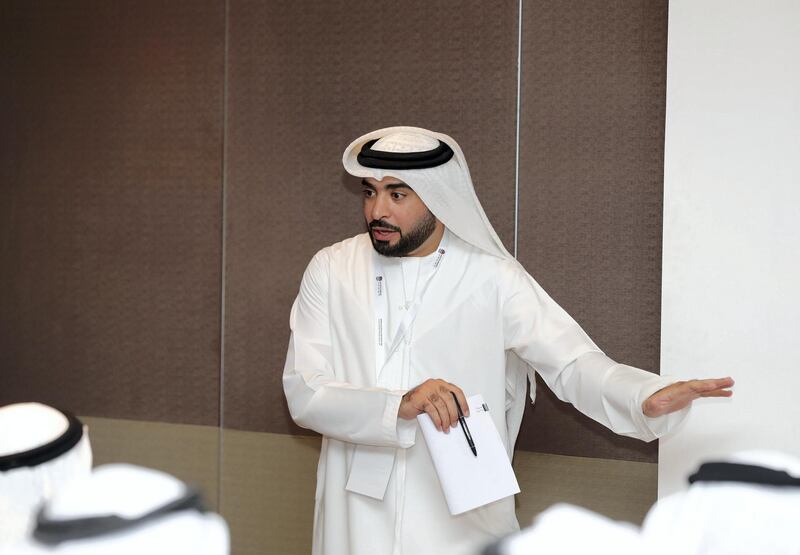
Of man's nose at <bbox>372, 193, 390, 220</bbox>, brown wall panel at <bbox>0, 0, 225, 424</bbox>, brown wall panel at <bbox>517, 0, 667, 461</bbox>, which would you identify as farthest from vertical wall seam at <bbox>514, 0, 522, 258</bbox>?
brown wall panel at <bbox>0, 0, 225, 424</bbox>

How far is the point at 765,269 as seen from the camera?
3.13 metres

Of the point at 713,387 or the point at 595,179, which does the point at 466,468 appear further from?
the point at 595,179

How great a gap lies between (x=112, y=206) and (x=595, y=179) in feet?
6.89

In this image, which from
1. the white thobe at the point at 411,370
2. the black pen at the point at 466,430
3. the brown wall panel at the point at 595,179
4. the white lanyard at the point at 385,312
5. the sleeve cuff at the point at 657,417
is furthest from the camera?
the brown wall panel at the point at 595,179

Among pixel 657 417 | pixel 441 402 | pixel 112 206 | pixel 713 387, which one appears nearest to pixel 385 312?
pixel 441 402

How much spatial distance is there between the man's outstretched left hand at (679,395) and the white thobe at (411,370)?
222mm

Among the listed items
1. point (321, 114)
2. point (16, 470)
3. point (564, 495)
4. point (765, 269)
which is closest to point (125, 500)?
point (16, 470)

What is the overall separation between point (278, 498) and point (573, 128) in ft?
6.19

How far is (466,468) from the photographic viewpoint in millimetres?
2893

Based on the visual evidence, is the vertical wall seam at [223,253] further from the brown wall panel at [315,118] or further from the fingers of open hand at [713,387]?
the fingers of open hand at [713,387]

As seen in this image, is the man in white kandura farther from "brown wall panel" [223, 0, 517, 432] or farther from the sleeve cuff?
"brown wall panel" [223, 0, 517, 432]

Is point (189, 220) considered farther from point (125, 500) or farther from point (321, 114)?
point (125, 500)

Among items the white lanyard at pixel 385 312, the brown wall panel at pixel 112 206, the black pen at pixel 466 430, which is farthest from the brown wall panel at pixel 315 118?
the black pen at pixel 466 430

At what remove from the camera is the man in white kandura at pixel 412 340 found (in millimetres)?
3121
